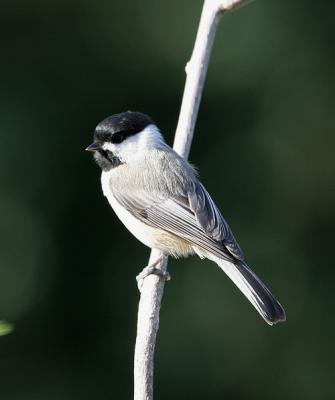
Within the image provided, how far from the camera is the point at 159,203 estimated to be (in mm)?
3156

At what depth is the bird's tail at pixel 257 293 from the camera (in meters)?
2.77

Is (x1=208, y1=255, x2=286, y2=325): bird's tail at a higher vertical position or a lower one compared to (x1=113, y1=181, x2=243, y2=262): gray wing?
lower

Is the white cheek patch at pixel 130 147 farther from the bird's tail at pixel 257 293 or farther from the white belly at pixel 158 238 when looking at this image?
the bird's tail at pixel 257 293

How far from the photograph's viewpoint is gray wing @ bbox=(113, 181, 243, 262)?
295 cm

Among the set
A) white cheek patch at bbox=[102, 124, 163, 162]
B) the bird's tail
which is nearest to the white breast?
white cheek patch at bbox=[102, 124, 163, 162]

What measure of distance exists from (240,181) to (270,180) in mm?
189

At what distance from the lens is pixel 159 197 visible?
10.4 feet

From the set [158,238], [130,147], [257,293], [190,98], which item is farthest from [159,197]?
[257,293]

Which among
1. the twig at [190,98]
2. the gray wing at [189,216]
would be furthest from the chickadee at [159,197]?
the twig at [190,98]

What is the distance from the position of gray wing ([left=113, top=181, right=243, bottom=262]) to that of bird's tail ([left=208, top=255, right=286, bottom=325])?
0.14 feet

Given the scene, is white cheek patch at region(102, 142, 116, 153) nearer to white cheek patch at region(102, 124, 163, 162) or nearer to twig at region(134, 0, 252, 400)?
white cheek patch at region(102, 124, 163, 162)

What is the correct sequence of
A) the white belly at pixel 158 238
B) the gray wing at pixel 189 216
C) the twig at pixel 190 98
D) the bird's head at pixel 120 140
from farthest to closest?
the bird's head at pixel 120 140, the white belly at pixel 158 238, the gray wing at pixel 189 216, the twig at pixel 190 98

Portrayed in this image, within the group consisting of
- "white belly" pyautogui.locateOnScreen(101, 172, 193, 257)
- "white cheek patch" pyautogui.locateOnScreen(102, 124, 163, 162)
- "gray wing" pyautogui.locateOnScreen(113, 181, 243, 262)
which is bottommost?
"white belly" pyautogui.locateOnScreen(101, 172, 193, 257)

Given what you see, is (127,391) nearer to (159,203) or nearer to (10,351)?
(10,351)
